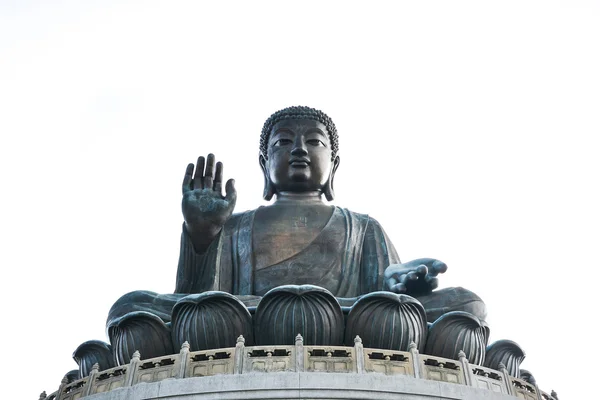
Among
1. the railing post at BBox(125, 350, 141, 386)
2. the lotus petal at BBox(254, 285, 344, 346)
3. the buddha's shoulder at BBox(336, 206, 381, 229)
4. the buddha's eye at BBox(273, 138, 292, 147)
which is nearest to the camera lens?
the railing post at BBox(125, 350, 141, 386)

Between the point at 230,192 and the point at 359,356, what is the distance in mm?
2787

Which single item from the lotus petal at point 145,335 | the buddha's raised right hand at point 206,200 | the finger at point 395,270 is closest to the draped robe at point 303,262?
the buddha's raised right hand at point 206,200

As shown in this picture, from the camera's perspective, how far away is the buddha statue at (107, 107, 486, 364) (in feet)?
29.8

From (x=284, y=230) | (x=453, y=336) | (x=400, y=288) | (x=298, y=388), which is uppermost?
(x=284, y=230)

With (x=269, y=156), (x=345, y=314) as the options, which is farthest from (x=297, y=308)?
(x=269, y=156)

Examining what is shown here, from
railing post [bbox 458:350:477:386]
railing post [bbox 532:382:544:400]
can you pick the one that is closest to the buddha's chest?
railing post [bbox 458:350:477:386]

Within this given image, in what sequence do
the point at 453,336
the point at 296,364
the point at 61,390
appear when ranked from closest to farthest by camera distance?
the point at 296,364 → the point at 61,390 → the point at 453,336

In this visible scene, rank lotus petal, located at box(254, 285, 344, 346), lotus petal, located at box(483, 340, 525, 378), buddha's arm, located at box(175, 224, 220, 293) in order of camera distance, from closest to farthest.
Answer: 1. lotus petal, located at box(254, 285, 344, 346)
2. lotus petal, located at box(483, 340, 525, 378)
3. buddha's arm, located at box(175, 224, 220, 293)

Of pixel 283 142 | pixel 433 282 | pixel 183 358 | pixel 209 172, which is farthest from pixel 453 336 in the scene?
pixel 283 142

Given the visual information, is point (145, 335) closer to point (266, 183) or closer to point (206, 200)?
point (206, 200)

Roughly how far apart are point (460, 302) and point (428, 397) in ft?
6.63

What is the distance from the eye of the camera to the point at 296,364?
8.12 meters

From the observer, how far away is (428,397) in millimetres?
8008

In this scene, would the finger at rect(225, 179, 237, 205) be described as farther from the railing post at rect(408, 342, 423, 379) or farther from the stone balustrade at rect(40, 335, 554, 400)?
the railing post at rect(408, 342, 423, 379)
